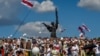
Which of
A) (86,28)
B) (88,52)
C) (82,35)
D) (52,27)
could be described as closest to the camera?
(88,52)

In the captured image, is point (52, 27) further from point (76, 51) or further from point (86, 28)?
point (76, 51)

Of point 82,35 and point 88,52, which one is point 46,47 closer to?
point 82,35

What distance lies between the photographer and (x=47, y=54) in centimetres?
3478

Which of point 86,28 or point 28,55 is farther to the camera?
point 86,28

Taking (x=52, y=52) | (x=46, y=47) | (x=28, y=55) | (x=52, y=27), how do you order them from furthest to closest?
(x=52, y=27) < (x=46, y=47) < (x=52, y=52) < (x=28, y=55)

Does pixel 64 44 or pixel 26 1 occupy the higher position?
pixel 26 1

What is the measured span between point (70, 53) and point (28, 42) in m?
3.39

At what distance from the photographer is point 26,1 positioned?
119 feet

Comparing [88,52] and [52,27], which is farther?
[52,27]

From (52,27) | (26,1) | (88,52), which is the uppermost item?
(52,27)

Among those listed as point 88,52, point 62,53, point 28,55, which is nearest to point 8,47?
point 62,53

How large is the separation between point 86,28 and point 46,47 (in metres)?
9.27

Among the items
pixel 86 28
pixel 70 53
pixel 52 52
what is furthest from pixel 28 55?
pixel 86 28

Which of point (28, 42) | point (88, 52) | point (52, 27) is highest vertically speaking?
point (52, 27)
